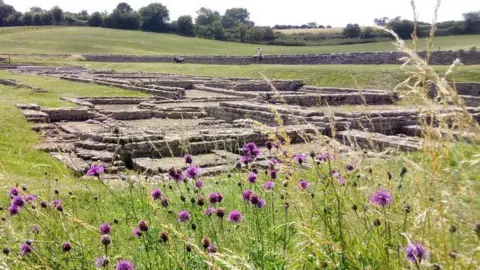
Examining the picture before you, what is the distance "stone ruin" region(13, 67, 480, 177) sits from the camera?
9383 mm

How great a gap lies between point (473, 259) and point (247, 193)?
158cm

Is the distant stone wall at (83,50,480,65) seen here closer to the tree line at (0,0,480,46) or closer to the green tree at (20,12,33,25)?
the tree line at (0,0,480,46)

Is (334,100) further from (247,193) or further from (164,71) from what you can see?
(164,71)

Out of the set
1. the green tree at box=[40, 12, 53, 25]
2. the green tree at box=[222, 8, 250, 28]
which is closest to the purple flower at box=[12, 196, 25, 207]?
the green tree at box=[40, 12, 53, 25]

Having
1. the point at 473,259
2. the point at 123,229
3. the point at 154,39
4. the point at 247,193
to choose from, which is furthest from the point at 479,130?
the point at 154,39

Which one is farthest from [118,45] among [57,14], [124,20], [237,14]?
[237,14]

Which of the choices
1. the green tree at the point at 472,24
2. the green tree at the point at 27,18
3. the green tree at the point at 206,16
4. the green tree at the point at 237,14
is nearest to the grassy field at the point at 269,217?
the green tree at the point at 472,24

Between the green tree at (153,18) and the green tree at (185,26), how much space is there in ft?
16.1

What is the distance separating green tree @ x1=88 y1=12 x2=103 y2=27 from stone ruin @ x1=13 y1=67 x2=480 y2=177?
9211 centimetres

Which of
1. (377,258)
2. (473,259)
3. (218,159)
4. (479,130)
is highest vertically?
(479,130)

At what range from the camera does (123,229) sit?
5.20 meters

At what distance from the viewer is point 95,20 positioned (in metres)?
112

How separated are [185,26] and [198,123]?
320 ft

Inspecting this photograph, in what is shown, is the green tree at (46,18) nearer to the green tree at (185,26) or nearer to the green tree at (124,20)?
the green tree at (124,20)
